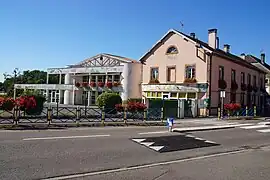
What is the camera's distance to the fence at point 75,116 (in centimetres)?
1697

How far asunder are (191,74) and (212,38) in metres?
7.25

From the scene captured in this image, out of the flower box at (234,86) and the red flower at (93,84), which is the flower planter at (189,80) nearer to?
the flower box at (234,86)

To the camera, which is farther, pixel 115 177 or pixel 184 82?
pixel 184 82

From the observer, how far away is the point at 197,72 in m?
32.7

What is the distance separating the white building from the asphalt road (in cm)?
2742

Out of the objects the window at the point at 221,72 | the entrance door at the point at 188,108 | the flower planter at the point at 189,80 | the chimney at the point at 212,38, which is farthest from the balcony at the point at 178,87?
the chimney at the point at 212,38

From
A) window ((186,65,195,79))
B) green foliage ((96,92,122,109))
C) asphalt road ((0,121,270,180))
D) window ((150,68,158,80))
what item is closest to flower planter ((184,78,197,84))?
window ((186,65,195,79))

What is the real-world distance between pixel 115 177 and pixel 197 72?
27332 millimetres

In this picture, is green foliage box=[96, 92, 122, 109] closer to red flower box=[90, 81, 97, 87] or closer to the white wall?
the white wall

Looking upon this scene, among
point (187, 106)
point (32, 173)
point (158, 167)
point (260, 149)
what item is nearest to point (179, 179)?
point (158, 167)

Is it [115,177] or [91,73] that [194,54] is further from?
[115,177]

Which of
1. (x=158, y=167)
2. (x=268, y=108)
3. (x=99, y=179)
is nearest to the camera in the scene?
(x=99, y=179)

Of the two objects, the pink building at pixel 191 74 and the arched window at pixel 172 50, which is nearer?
the pink building at pixel 191 74

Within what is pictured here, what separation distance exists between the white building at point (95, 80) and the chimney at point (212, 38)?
912 centimetres
